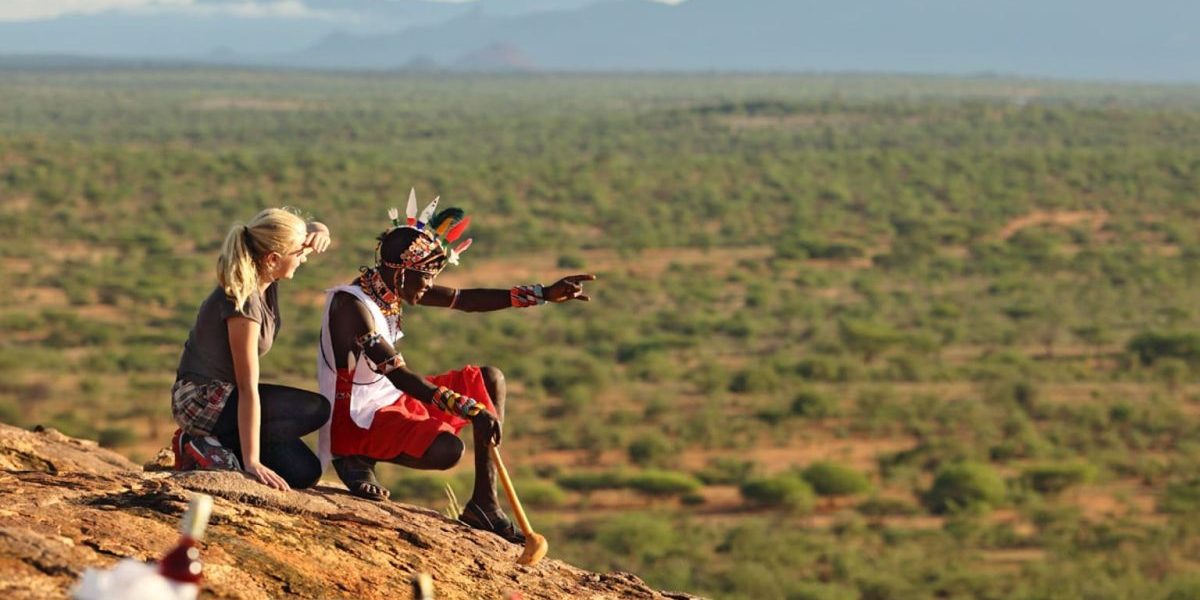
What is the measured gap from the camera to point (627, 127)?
85562 millimetres

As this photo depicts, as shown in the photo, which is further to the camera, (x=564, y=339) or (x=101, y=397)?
(x=564, y=339)

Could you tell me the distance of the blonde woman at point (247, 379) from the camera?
5066 mm

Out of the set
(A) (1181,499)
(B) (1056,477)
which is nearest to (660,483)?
(B) (1056,477)

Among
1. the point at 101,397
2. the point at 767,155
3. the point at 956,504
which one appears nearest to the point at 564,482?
the point at 956,504

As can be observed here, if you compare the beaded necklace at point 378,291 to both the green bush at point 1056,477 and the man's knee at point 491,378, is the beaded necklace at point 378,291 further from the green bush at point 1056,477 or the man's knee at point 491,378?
the green bush at point 1056,477

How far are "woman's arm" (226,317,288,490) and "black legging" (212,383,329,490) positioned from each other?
0.16 m

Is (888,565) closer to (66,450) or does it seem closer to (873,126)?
(66,450)

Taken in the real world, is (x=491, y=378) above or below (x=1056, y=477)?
above

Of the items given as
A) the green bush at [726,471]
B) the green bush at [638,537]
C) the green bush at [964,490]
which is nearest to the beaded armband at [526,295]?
the green bush at [638,537]

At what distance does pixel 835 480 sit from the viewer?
55.8 feet

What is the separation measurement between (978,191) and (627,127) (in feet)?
121

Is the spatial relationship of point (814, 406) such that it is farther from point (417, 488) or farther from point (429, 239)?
point (429, 239)

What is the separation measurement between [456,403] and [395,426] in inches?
20.0

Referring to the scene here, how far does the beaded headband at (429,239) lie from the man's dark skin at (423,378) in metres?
0.04
